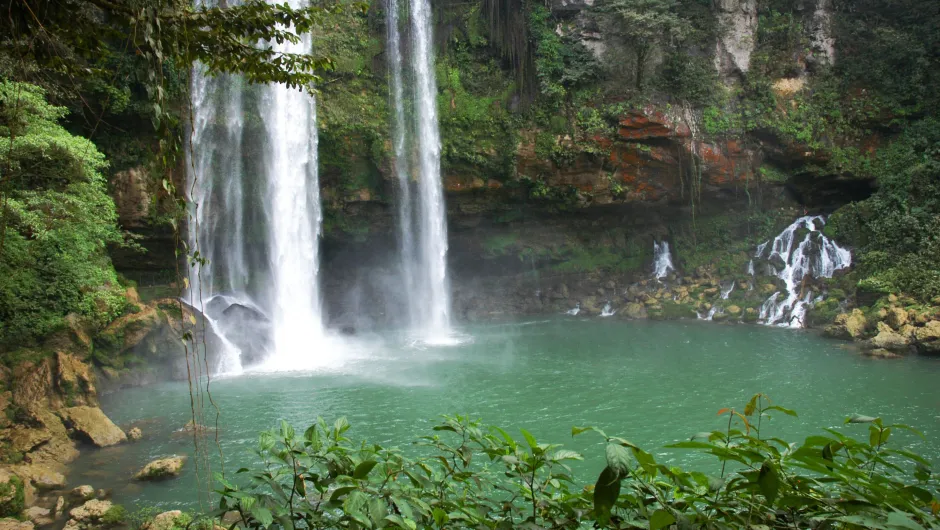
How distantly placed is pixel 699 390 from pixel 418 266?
12.8 meters

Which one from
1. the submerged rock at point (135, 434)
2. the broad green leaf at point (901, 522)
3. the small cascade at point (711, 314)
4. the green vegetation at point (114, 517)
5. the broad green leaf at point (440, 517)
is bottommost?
the green vegetation at point (114, 517)

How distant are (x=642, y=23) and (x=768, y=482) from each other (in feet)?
75.4

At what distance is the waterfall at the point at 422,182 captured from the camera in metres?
22.2

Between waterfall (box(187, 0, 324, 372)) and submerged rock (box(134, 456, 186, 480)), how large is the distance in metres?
9.36

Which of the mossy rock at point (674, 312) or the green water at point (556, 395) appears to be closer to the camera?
the green water at point (556, 395)

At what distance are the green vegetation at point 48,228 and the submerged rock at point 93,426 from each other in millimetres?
2340

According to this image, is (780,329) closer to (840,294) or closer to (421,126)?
(840,294)

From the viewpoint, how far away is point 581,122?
23.1m

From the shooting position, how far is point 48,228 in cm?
1112

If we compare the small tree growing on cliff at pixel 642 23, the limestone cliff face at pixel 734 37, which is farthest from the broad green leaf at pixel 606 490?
the limestone cliff face at pixel 734 37

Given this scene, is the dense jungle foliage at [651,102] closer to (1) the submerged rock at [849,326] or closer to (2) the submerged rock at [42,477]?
(1) the submerged rock at [849,326]

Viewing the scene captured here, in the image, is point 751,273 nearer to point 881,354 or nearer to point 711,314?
point 711,314

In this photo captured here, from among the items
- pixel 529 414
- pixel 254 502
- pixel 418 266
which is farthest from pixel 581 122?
pixel 254 502

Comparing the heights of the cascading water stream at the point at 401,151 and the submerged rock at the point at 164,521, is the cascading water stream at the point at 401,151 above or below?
above
